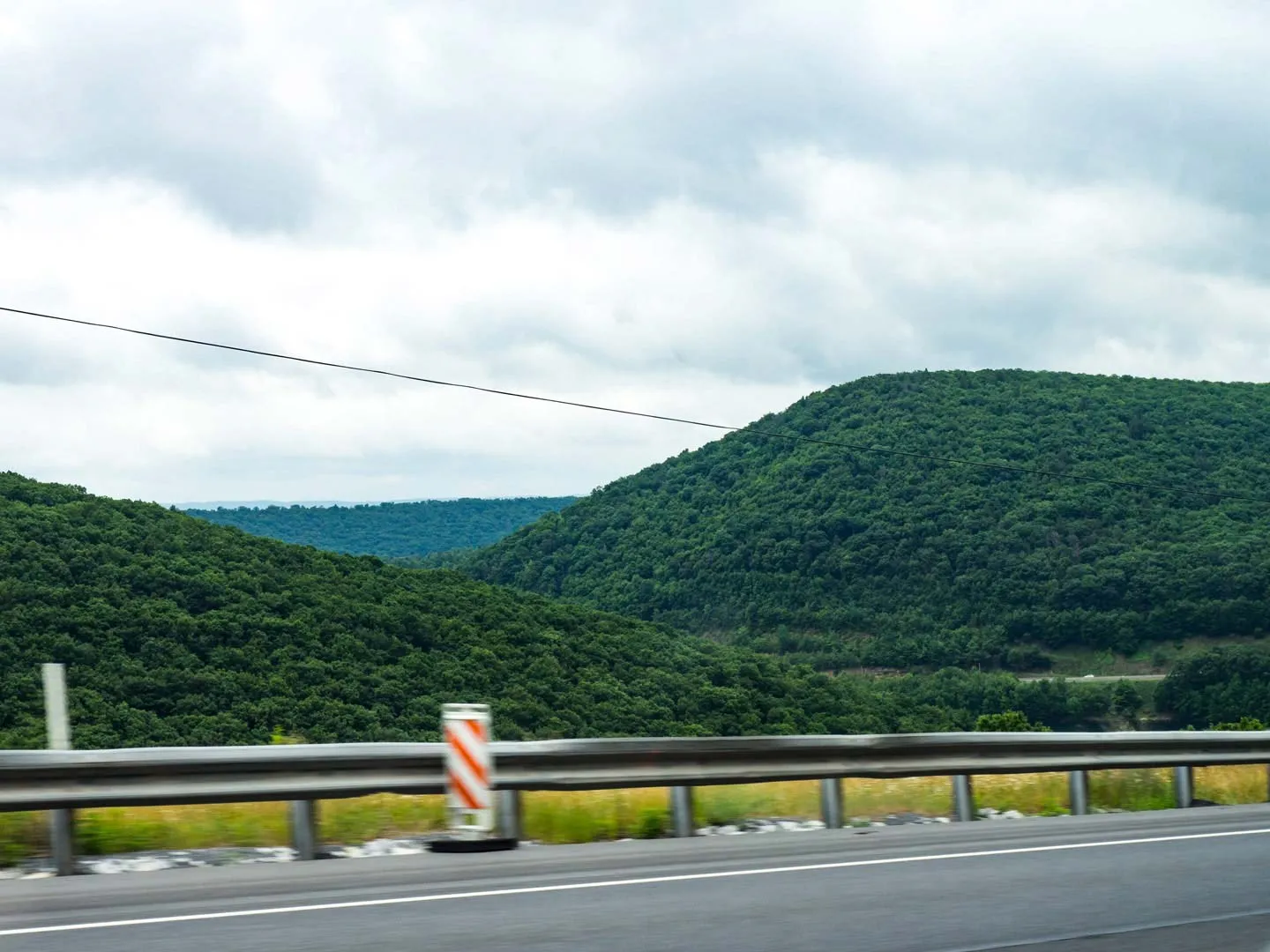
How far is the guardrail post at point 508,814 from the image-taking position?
10469mm

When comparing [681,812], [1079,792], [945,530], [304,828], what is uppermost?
[945,530]

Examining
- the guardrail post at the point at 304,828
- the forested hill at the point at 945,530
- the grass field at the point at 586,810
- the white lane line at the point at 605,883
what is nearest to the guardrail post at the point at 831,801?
the grass field at the point at 586,810

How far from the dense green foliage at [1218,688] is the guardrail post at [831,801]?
51.5 m

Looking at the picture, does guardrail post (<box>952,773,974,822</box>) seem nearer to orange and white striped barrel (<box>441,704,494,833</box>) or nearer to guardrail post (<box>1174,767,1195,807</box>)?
guardrail post (<box>1174,767,1195,807</box>)

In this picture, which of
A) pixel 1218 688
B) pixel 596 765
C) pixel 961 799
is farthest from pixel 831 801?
pixel 1218 688

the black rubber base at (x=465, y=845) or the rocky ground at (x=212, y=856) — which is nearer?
the rocky ground at (x=212, y=856)

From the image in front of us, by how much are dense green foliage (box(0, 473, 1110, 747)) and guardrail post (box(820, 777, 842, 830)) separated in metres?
30.7

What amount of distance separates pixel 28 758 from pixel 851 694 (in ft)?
193

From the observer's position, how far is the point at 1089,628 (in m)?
91.6

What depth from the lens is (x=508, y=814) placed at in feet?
34.5

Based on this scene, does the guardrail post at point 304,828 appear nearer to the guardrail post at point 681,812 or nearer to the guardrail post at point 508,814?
the guardrail post at point 508,814

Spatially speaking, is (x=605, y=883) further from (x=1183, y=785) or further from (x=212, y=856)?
(x=1183, y=785)

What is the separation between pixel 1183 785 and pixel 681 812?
18.7ft

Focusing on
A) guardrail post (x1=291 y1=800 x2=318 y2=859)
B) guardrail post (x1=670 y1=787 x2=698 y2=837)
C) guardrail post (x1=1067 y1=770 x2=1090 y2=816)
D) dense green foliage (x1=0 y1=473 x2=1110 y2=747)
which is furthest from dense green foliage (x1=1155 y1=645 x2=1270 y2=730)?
guardrail post (x1=291 y1=800 x2=318 y2=859)
